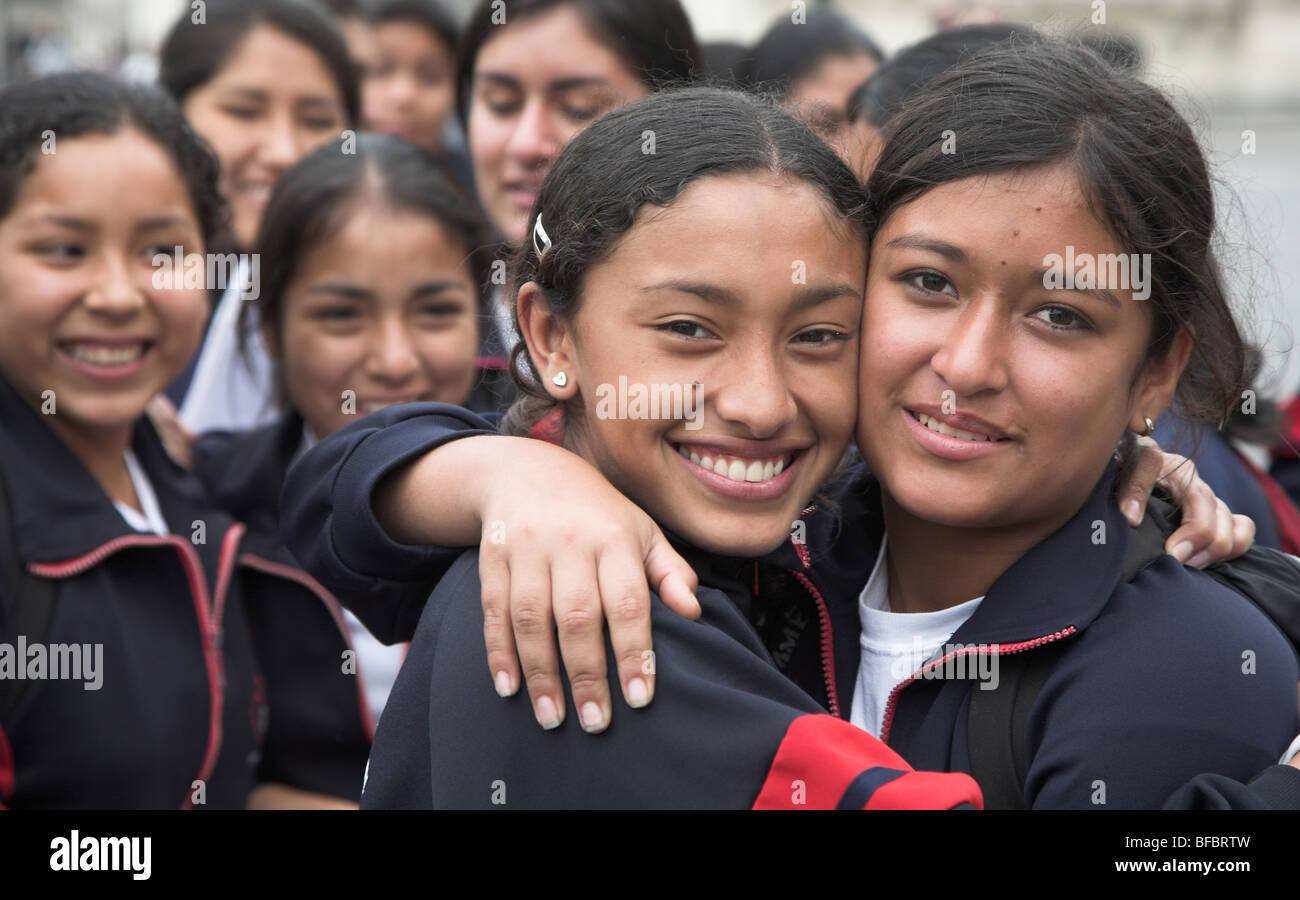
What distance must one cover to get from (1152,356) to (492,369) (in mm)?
1695

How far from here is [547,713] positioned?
1542 mm

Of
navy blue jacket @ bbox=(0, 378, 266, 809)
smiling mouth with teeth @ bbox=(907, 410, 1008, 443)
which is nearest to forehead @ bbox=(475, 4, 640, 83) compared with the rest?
navy blue jacket @ bbox=(0, 378, 266, 809)

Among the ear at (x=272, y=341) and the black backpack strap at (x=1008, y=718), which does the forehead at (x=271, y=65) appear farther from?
the black backpack strap at (x=1008, y=718)

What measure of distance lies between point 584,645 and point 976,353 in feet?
2.27

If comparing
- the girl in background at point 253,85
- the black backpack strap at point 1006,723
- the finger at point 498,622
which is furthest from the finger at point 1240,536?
the girl in background at point 253,85

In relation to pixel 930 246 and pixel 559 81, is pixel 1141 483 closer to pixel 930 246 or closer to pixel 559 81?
pixel 930 246

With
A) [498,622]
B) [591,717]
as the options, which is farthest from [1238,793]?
[498,622]

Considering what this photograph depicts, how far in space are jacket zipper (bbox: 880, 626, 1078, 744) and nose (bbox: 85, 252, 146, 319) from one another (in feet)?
5.58

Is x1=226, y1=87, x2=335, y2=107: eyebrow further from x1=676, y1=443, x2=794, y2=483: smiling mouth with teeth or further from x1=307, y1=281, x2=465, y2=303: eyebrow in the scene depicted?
x1=676, y1=443, x2=794, y2=483: smiling mouth with teeth

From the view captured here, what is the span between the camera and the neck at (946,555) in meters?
2.03

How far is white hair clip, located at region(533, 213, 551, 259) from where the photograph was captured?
6.35ft
